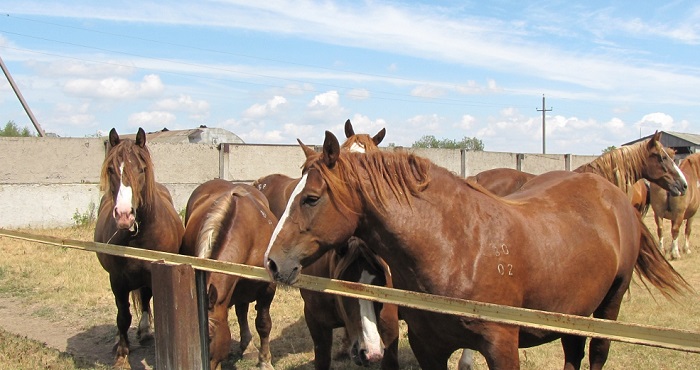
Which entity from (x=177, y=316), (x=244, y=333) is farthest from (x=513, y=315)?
(x=244, y=333)

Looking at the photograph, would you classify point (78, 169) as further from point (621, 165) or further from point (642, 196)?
point (642, 196)

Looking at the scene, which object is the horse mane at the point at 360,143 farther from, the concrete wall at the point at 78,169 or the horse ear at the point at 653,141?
the concrete wall at the point at 78,169

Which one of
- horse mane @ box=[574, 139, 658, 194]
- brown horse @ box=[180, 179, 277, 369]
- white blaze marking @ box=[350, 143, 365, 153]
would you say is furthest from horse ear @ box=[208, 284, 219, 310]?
horse mane @ box=[574, 139, 658, 194]

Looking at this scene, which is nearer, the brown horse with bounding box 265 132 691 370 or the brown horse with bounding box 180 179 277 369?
the brown horse with bounding box 265 132 691 370

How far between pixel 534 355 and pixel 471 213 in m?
3.04

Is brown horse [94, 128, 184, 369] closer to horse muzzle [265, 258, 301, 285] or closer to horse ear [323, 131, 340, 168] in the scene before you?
horse muzzle [265, 258, 301, 285]

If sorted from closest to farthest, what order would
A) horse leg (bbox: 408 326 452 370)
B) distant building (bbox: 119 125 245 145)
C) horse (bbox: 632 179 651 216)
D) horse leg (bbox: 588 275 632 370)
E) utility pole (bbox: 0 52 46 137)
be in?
horse leg (bbox: 408 326 452 370) < horse leg (bbox: 588 275 632 370) < horse (bbox: 632 179 651 216) < utility pole (bbox: 0 52 46 137) < distant building (bbox: 119 125 245 145)

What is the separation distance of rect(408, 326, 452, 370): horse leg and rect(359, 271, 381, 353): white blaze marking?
0.70 feet

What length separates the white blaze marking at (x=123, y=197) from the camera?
4461 mm

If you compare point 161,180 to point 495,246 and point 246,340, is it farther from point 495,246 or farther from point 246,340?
point 495,246

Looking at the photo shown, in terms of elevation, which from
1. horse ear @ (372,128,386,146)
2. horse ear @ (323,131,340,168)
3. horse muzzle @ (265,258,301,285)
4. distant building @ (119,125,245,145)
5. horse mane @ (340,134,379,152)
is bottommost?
horse muzzle @ (265,258,301,285)

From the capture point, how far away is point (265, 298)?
18.1 feet

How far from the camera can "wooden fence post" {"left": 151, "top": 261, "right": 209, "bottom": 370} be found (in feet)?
10.5

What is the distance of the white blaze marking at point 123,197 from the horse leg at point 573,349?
3509 mm
